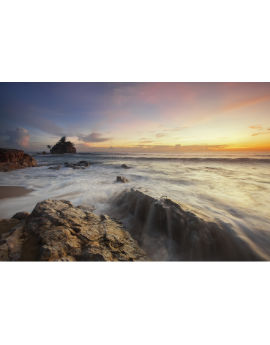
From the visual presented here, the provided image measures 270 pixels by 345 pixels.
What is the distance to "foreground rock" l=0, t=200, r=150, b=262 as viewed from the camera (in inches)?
66.7

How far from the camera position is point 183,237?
256cm

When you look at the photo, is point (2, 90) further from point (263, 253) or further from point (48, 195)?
point (263, 253)

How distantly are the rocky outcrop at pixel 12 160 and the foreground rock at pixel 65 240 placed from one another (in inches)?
403

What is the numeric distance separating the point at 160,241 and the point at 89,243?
151cm

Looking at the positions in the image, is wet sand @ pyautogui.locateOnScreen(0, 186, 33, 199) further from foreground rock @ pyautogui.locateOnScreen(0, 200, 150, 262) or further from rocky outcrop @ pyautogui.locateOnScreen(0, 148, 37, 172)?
rocky outcrop @ pyautogui.locateOnScreen(0, 148, 37, 172)

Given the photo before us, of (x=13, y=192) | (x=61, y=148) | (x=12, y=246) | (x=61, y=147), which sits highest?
(x=61, y=147)

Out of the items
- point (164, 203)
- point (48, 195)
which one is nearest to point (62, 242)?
point (164, 203)

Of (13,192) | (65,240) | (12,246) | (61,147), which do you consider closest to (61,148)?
(61,147)

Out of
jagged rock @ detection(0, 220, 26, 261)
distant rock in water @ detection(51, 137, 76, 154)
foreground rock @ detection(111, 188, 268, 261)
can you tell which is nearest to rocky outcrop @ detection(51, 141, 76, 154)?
distant rock in water @ detection(51, 137, 76, 154)

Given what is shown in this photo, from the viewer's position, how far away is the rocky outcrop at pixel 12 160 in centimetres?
922

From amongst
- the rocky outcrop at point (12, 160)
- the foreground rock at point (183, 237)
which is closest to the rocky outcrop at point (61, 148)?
the rocky outcrop at point (12, 160)

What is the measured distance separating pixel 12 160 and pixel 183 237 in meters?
13.2

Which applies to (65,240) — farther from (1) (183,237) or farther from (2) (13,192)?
(2) (13,192)

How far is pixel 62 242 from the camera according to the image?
5.93 ft
